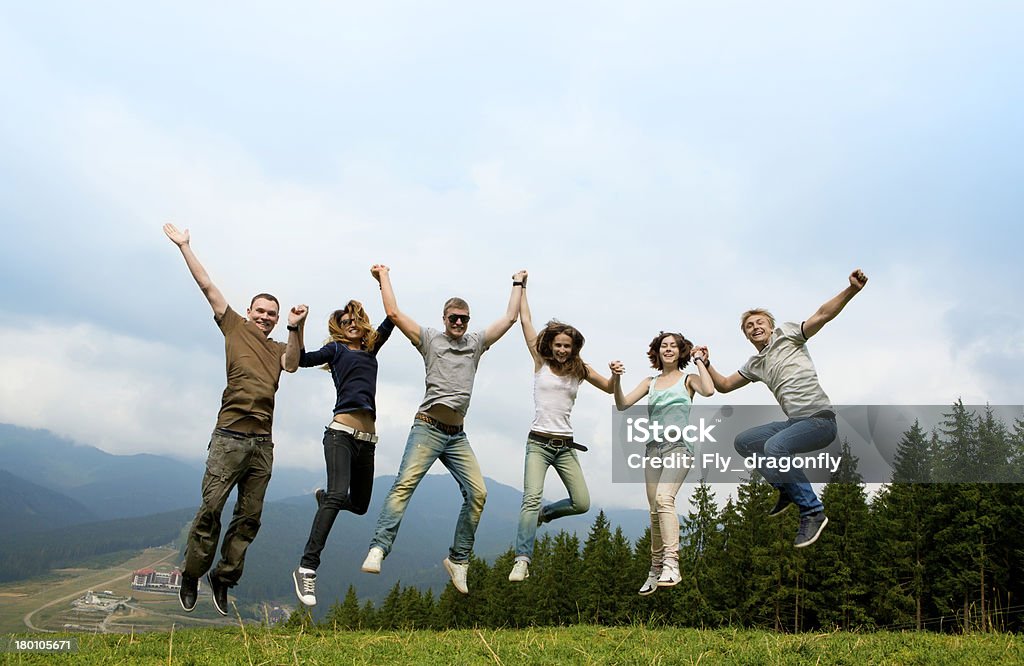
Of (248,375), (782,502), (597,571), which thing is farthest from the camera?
(597,571)

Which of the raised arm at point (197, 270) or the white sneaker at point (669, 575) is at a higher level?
the raised arm at point (197, 270)

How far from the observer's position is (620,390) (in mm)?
10438

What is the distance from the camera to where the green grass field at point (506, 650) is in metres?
6.30

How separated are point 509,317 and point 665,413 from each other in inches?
103

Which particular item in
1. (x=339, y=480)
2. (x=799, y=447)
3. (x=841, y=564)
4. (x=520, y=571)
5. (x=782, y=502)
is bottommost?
(x=841, y=564)

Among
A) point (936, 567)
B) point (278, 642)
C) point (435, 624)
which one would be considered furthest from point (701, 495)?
point (278, 642)

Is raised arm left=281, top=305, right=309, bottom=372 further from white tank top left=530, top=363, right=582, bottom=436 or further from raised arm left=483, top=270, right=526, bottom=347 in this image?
white tank top left=530, top=363, right=582, bottom=436

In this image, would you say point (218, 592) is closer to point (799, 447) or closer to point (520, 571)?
point (520, 571)

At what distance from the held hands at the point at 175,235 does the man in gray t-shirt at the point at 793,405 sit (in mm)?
7885

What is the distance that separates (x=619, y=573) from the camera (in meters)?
52.2

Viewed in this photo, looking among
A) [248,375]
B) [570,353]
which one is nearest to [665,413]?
[570,353]

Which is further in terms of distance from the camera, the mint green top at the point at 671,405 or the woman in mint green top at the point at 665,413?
the mint green top at the point at 671,405

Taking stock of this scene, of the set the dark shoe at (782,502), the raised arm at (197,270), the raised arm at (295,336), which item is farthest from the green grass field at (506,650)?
the raised arm at (197,270)

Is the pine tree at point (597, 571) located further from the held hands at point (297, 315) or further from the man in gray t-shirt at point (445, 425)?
the held hands at point (297, 315)
